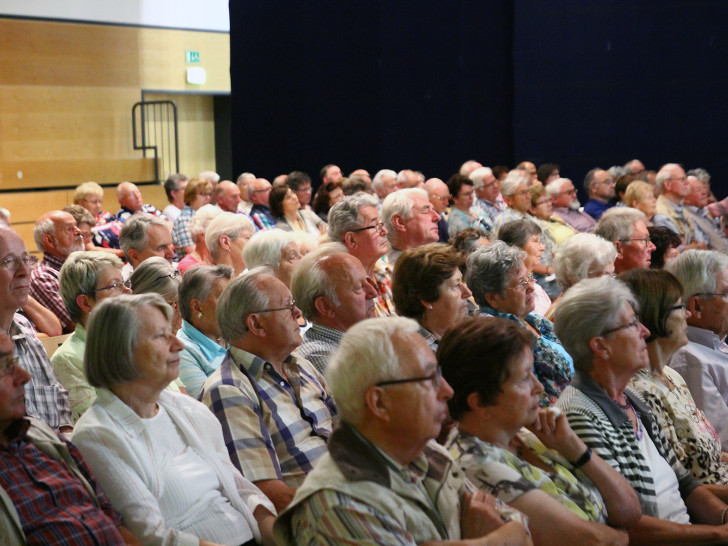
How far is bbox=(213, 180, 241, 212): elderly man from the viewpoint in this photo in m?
8.47

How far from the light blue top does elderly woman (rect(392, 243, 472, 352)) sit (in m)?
0.68

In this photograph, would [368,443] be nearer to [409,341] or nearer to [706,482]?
[409,341]

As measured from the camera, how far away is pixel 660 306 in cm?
291

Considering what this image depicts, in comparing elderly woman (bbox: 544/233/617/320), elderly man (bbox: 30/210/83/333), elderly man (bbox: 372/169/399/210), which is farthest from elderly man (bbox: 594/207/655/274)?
elderly man (bbox: 372/169/399/210)

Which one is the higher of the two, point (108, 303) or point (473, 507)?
point (108, 303)

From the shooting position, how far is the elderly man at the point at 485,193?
8195mm

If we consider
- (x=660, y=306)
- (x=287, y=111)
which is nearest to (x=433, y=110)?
(x=287, y=111)

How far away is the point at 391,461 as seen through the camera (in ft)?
6.01

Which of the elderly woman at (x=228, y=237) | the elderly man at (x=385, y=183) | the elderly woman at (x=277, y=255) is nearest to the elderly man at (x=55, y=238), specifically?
the elderly woman at (x=228, y=237)

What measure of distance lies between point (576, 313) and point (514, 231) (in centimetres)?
203

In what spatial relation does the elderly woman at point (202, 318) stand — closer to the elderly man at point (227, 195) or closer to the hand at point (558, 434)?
the hand at point (558, 434)

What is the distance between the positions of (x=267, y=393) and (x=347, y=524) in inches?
32.5

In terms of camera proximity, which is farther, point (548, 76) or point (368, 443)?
point (548, 76)

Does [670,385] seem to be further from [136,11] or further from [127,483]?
[136,11]
